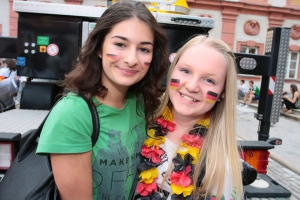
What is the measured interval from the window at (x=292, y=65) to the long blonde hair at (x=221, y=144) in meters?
15.9

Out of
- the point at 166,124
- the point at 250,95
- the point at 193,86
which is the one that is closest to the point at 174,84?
the point at 193,86

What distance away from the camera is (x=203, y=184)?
148 cm

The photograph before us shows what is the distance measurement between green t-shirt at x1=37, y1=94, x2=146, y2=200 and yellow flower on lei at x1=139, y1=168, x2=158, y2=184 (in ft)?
0.15

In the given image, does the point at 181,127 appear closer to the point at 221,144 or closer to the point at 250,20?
the point at 221,144

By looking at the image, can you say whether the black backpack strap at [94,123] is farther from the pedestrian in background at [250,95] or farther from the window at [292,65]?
the window at [292,65]

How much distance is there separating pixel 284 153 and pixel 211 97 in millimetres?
4825

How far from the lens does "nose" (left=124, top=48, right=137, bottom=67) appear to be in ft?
4.33

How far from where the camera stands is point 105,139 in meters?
1.27

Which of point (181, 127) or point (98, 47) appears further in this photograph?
point (181, 127)

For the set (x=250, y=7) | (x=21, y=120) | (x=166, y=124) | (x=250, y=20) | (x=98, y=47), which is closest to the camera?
(x=98, y=47)

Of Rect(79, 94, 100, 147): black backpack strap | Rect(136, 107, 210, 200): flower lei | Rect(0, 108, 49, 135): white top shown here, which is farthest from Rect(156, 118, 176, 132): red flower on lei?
Rect(0, 108, 49, 135): white top

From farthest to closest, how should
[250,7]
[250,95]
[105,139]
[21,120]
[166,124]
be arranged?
[250,7] < [250,95] < [21,120] < [166,124] < [105,139]

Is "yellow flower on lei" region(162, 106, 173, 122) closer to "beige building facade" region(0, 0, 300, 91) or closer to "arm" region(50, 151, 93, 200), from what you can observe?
"arm" region(50, 151, 93, 200)

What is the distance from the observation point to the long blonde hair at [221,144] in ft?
4.76
